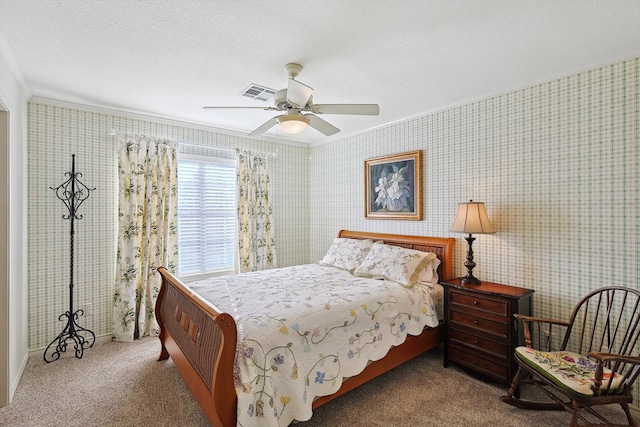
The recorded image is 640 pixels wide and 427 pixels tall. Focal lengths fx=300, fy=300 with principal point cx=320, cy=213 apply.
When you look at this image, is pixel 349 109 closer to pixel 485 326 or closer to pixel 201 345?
pixel 201 345

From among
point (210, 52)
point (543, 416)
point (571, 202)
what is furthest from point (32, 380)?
point (571, 202)

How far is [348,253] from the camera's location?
3.74 meters

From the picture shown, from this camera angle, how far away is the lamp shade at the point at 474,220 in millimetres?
2648

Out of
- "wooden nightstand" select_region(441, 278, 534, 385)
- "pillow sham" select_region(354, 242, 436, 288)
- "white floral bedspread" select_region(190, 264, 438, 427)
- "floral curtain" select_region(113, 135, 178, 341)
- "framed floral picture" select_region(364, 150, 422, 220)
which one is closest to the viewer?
"white floral bedspread" select_region(190, 264, 438, 427)

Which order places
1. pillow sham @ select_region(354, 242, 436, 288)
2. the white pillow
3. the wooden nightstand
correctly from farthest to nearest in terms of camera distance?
the white pillow, pillow sham @ select_region(354, 242, 436, 288), the wooden nightstand

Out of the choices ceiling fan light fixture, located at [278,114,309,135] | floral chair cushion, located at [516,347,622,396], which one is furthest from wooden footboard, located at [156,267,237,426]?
floral chair cushion, located at [516,347,622,396]

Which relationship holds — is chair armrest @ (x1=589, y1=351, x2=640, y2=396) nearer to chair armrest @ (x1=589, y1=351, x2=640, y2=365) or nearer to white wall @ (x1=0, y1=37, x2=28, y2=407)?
chair armrest @ (x1=589, y1=351, x2=640, y2=365)

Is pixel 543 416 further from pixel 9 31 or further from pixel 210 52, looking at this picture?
pixel 9 31

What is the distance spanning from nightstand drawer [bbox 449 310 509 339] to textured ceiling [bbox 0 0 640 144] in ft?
6.81

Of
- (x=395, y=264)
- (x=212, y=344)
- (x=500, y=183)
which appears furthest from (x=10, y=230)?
(x=500, y=183)

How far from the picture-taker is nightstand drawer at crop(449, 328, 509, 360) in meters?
2.40

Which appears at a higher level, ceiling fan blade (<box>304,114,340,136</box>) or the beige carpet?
ceiling fan blade (<box>304,114,340,136</box>)

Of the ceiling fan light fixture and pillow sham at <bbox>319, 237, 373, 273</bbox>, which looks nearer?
the ceiling fan light fixture

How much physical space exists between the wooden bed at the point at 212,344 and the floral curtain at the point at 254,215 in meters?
1.52
